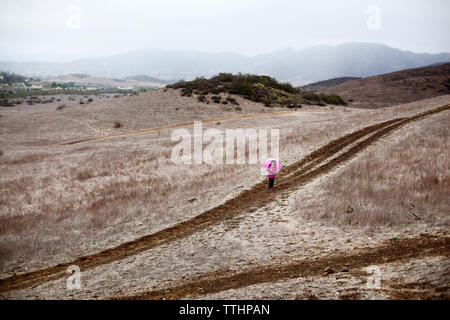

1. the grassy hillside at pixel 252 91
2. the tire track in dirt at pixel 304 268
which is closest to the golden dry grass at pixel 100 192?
the tire track in dirt at pixel 304 268

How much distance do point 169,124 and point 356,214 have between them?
127ft

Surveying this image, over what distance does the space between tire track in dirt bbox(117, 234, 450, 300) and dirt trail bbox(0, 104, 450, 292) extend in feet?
8.57

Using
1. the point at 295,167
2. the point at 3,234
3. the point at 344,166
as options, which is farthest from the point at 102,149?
the point at 344,166

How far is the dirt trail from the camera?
25.2 ft

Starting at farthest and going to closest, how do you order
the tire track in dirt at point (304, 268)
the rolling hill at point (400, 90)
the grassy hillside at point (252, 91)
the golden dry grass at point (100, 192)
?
the rolling hill at point (400, 90)
the grassy hillside at point (252, 91)
the golden dry grass at point (100, 192)
the tire track in dirt at point (304, 268)

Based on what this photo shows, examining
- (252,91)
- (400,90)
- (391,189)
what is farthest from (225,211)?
(400,90)

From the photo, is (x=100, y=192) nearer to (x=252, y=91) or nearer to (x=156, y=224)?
(x=156, y=224)

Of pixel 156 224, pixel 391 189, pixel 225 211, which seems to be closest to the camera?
pixel 391 189

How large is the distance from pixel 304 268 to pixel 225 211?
4823 mm

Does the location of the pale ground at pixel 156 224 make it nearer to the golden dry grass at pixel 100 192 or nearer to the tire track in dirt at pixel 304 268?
the golden dry grass at pixel 100 192

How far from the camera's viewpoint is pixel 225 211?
10.7 metres

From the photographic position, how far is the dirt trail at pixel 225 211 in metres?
7.68

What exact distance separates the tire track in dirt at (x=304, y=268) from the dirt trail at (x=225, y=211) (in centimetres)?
261

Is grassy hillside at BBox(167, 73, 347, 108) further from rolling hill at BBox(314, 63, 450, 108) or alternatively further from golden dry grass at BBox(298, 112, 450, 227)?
golden dry grass at BBox(298, 112, 450, 227)
